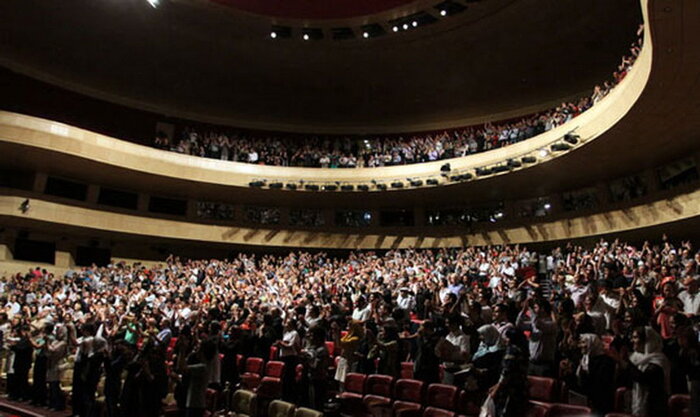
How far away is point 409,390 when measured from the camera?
566 cm

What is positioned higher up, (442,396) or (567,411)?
(567,411)

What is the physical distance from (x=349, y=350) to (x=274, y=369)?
1058 mm

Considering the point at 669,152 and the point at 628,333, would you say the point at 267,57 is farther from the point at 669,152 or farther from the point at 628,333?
the point at 628,333

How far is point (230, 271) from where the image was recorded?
52.9ft

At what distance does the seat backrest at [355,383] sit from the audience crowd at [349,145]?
13.2m

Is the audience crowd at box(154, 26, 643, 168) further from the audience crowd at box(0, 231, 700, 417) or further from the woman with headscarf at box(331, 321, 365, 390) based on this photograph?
the woman with headscarf at box(331, 321, 365, 390)

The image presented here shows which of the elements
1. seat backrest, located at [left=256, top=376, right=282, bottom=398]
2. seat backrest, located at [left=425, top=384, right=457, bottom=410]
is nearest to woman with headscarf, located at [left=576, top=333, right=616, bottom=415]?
seat backrest, located at [left=425, top=384, right=457, bottom=410]

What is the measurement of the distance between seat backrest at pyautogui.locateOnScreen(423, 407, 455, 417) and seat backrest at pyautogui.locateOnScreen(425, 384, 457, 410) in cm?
8

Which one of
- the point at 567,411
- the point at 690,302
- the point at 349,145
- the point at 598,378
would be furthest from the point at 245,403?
the point at 349,145

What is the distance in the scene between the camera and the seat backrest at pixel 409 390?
18.3 feet

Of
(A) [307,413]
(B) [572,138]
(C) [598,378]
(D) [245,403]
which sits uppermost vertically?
(B) [572,138]

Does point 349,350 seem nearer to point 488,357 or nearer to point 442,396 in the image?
point 442,396

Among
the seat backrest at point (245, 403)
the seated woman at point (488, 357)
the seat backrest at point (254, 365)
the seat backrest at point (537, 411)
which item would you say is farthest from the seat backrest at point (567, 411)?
the seat backrest at point (254, 365)

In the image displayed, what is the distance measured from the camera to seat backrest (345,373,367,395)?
6109 mm
